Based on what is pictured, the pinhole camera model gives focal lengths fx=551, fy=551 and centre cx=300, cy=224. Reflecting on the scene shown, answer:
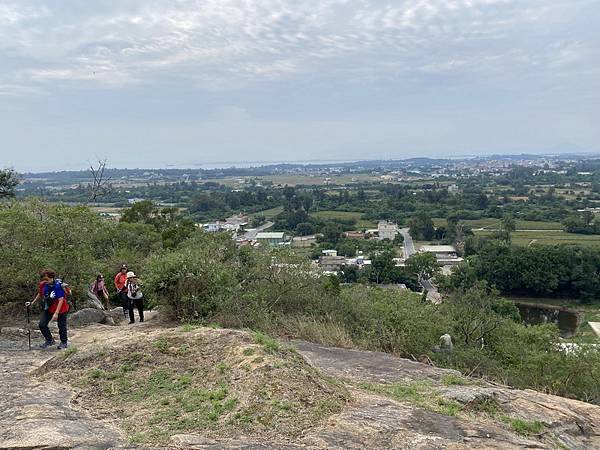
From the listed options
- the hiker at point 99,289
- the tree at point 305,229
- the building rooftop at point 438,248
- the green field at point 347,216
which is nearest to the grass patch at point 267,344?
the hiker at point 99,289

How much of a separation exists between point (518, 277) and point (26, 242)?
39.9 meters

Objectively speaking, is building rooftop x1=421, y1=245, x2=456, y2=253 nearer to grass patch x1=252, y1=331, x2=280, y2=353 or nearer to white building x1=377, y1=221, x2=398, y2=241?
white building x1=377, y1=221, x2=398, y2=241

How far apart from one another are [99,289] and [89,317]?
186cm

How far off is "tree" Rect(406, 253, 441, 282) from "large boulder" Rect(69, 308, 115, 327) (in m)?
34.1

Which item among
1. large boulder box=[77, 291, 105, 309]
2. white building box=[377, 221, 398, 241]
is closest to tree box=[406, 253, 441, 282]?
white building box=[377, 221, 398, 241]

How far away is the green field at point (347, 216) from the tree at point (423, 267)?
94.4 feet

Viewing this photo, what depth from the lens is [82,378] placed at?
260 inches

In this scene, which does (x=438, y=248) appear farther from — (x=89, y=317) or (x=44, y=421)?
(x=44, y=421)

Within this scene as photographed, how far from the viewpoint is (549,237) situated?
60469 millimetres

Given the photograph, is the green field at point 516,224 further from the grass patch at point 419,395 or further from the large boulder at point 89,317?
the grass patch at point 419,395

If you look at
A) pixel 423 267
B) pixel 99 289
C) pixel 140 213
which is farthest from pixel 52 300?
pixel 423 267

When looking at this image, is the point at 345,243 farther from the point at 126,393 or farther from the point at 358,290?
the point at 126,393

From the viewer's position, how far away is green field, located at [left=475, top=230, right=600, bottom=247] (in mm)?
56125

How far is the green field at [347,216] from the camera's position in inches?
2992
